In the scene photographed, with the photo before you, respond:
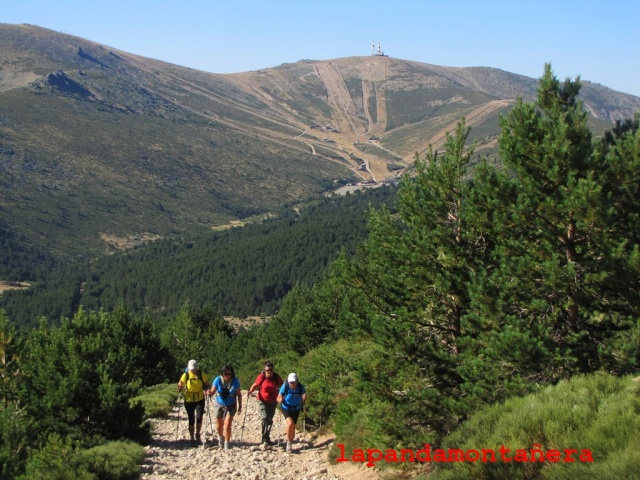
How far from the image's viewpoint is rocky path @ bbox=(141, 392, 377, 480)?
31.8ft

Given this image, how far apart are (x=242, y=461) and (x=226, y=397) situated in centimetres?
148

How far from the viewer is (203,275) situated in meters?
128

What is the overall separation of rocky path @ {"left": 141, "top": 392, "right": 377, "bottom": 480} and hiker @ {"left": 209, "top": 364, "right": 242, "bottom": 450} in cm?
42

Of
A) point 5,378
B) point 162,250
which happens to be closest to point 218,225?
point 162,250

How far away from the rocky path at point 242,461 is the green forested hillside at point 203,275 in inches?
3940

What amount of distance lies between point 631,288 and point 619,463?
4.35 m

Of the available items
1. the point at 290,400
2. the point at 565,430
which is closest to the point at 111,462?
the point at 290,400

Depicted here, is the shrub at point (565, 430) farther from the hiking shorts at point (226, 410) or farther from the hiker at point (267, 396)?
the hiking shorts at point (226, 410)

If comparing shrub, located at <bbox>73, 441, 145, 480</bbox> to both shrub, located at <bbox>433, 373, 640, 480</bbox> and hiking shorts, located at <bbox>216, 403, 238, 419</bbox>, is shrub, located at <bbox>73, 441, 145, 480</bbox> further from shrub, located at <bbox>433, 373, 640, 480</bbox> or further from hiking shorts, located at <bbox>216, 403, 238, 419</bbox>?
shrub, located at <bbox>433, 373, 640, 480</bbox>

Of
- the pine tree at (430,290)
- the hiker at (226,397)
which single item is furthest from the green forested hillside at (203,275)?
the pine tree at (430,290)

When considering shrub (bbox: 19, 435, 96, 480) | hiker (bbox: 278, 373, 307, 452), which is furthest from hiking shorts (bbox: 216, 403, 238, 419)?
shrub (bbox: 19, 435, 96, 480)

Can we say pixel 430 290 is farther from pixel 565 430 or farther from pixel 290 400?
pixel 565 430

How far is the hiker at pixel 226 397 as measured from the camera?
1163 centimetres

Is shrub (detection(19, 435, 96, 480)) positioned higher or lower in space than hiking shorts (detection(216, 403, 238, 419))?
higher
